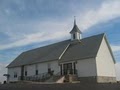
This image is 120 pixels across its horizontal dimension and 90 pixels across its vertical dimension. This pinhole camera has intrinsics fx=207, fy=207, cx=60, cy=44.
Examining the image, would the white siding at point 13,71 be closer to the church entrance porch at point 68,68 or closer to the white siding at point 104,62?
the church entrance porch at point 68,68

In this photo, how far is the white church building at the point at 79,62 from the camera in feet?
93.1

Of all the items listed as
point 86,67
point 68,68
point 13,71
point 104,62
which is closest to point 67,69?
point 68,68

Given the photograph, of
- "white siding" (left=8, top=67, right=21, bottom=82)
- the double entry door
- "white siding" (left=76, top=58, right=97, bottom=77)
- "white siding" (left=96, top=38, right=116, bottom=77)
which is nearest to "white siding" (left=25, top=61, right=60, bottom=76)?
the double entry door

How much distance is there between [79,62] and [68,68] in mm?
2119

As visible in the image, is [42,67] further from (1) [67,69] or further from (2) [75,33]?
(2) [75,33]

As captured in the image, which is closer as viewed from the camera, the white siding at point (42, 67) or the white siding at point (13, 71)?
the white siding at point (42, 67)

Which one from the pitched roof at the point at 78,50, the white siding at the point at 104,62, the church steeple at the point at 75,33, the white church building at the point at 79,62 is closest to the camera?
the white church building at the point at 79,62

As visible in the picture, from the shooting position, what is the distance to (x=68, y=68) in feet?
101

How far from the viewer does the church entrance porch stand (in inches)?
1187

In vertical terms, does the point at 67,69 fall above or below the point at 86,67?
below

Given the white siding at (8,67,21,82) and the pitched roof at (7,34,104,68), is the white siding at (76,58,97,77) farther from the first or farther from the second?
the white siding at (8,67,21,82)

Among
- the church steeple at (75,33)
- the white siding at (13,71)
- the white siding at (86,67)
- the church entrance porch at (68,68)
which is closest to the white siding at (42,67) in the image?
the church entrance porch at (68,68)

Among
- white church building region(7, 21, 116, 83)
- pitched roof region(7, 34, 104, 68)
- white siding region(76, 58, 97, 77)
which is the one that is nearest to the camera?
white siding region(76, 58, 97, 77)

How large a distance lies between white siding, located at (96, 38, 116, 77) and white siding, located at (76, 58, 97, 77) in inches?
28.0
